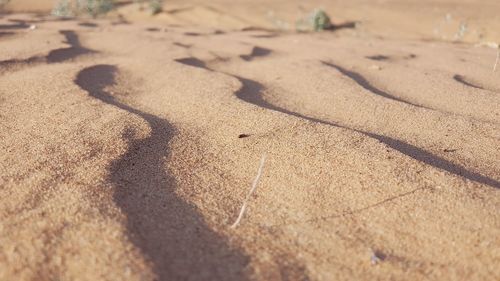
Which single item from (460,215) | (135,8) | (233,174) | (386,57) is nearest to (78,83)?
(233,174)

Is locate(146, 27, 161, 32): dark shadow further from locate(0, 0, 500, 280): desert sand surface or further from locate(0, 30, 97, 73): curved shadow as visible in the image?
locate(0, 0, 500, 280): desert sand surface

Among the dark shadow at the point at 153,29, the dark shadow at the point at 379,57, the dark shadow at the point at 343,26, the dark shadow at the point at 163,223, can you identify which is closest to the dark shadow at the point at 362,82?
the dark shadow at the point at 379,57

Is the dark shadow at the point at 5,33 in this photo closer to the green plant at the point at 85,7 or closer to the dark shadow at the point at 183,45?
the dark shadow at the point at 183,45

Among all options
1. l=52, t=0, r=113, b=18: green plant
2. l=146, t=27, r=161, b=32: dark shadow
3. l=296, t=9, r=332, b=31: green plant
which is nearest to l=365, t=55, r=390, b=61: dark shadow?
l=146, t=27, r=161, b=32: dark shadow

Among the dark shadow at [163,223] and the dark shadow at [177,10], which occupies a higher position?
the dark shadow at [163,223]

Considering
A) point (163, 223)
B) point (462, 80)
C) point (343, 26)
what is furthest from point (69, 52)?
point (343, 26)
